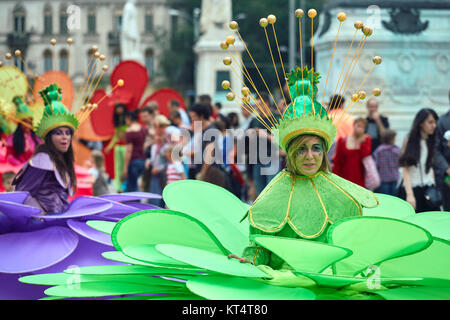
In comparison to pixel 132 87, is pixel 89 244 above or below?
below

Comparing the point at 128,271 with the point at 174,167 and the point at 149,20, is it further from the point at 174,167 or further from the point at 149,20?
the point at 149,20

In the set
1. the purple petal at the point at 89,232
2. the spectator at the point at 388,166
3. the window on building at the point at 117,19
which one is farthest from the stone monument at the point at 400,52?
the window on building at the point at 117,19

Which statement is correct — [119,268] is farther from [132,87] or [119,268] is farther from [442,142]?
[132,87]

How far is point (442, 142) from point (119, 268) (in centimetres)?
473

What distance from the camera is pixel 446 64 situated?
50.5 ft

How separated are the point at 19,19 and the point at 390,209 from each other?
63676 mm

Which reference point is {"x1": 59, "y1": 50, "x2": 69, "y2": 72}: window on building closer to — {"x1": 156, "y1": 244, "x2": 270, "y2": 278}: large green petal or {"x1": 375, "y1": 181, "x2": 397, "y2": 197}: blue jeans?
{"x1": 375, "y1": 181, "x2": 397, "y2": 197}: blue jeans

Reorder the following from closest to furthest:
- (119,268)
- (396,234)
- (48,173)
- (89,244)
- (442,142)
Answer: (396,234), (119,268), (89,244), (48,173), (442,142)

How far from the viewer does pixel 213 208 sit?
4922mm

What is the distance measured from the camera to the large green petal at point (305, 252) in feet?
11.8

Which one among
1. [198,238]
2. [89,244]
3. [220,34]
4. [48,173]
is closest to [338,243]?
[198,238]

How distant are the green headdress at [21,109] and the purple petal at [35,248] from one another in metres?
3.79

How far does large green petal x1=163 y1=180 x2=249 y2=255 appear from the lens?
15.5ft

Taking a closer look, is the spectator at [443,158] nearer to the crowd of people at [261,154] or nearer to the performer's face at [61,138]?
the crowd of people at [261,154]
